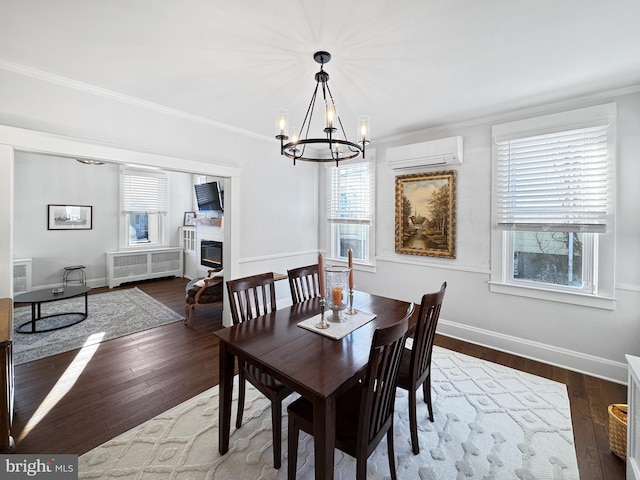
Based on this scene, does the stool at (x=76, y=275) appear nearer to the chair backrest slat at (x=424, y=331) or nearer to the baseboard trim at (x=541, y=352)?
the chair backrest slat at (x=424, y=331)

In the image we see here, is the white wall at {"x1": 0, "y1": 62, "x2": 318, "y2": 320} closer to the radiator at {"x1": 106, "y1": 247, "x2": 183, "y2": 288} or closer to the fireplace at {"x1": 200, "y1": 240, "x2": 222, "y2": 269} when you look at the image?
the fireplace at {"x1": 200, "y1": 240, "x2": 222, "y2": 269}

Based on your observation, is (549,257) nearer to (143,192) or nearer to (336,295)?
(336,295)

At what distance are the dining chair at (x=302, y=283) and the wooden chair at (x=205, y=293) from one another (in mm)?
1757

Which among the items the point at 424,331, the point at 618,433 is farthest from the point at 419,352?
the point at 618,433

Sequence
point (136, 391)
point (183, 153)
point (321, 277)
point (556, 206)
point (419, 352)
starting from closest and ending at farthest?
point (419, 352) < point (321, 277) < point (136, 391) < point (556, 206) < point (183, 153)

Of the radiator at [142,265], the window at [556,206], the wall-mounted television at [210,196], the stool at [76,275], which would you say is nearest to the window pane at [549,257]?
the window at [556,206]

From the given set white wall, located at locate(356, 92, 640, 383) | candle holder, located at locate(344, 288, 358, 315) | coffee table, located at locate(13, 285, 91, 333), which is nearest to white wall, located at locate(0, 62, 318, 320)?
white wall, located at locate(356, 92, 640, 383)

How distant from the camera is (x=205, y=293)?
13.1 ft

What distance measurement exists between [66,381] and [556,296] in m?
4.80

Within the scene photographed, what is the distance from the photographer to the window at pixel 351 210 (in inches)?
169

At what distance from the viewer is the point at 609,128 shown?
2.54 m

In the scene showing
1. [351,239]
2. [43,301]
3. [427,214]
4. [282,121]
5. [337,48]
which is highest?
[337,48]

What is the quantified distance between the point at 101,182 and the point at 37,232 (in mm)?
1435

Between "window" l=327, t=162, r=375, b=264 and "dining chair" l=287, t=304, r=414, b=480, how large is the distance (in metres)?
2.87
